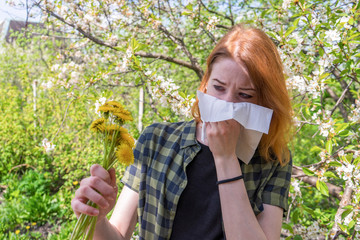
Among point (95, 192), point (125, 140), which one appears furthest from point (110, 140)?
point (95, 192)

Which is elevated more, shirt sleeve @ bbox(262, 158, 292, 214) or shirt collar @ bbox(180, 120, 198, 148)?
shirt collar @ bbox(180, 120, 198, 148)

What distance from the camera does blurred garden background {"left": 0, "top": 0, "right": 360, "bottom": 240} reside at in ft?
6.60

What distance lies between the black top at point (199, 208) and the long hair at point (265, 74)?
0.24 m

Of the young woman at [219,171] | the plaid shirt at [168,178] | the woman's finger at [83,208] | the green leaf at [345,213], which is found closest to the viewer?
the woman's finger at [83,208]

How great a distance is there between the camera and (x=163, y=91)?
2.50m

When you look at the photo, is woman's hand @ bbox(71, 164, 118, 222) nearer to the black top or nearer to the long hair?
the black top

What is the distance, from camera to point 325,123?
1986 mm

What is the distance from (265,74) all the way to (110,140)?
0.60m

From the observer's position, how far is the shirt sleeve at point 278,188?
120 cm

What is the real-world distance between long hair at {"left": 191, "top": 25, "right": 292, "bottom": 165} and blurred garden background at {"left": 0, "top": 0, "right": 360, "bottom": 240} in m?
0.27

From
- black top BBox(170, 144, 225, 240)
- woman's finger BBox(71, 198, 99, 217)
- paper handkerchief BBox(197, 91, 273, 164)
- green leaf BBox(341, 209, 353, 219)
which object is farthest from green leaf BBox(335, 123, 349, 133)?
woman's finger BBox(71, 198, 99, 217)

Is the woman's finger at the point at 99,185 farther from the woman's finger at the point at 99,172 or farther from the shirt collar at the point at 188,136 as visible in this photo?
the shirt collar at the point at 188,136

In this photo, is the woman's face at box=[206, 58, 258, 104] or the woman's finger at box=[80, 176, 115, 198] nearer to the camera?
the woman's finger at box=[80, 176, 115, 198]

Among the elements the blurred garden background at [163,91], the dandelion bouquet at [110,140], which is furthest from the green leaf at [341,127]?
the dandelion bouquet at [110,140]
